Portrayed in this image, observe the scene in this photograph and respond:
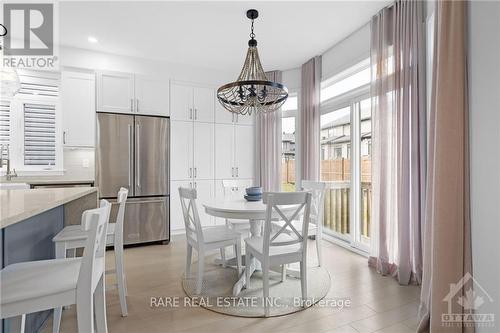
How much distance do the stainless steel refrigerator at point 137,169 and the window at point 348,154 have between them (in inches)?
97.9

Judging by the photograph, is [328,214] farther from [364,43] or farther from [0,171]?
[0,171]

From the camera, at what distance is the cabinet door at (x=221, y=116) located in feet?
14.9

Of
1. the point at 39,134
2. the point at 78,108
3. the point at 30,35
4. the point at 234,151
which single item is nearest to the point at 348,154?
the point at 234,151

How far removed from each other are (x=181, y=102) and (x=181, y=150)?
770mm

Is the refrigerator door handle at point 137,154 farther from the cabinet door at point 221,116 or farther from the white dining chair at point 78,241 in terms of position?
the white dining chair at point 78,241

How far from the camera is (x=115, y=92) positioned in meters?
3.85

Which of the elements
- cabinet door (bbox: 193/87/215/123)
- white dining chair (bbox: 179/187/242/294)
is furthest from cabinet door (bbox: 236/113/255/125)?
white dining chair (bbox: 179/187/242/294)

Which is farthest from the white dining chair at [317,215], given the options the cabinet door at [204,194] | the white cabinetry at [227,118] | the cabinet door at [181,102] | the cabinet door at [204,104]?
the cabinet door at [181,102]

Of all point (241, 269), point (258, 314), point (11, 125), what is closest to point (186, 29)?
point (11, 125)

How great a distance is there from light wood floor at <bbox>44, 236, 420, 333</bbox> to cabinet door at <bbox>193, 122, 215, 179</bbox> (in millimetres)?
1849

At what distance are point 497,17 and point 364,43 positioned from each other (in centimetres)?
206

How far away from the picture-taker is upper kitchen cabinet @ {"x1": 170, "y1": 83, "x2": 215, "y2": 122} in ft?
13.9

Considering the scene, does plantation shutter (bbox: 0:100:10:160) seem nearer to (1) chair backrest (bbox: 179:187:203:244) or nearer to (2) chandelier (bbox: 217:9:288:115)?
(1) chair backrest (bbox: 179:187:203:244)

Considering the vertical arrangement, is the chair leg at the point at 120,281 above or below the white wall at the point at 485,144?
below
